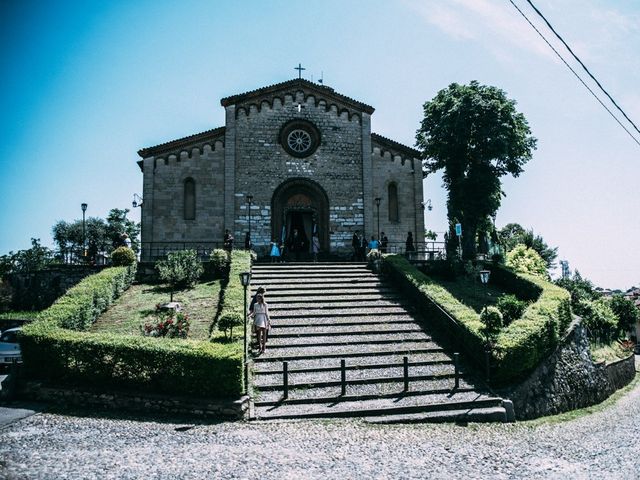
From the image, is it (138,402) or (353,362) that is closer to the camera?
(138,402)

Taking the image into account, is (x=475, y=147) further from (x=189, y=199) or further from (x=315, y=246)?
(x=189, y=199)

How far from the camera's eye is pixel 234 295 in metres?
16.0

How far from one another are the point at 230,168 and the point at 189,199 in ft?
8.84

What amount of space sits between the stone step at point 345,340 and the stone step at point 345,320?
2.67ft

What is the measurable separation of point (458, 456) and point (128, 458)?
18.8ft

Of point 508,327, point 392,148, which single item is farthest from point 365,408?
point 392,148

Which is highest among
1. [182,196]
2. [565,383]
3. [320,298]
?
[182,196]

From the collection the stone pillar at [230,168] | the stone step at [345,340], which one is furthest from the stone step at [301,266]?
the stone step at [345,340]

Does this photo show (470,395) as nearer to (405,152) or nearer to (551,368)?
(551,368)

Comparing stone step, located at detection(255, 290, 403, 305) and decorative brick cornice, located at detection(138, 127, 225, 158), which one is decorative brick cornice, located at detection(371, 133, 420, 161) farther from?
stone step, located at detection(255, 290, 403, 305)

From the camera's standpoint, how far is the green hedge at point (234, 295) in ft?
42.9

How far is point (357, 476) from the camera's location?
25.7 ft

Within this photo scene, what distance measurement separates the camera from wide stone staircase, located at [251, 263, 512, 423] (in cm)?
1116

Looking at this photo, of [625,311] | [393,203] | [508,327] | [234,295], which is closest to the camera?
[508,327]
